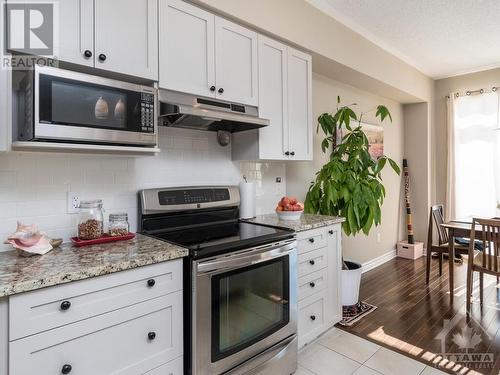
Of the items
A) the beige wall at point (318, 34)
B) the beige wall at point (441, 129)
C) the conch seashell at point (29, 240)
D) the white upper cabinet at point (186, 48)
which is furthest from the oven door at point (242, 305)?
the beige wall at point (441, 129)

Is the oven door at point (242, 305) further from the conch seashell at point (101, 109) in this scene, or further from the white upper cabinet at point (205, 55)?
the white upper cabinet at point (205, 55)

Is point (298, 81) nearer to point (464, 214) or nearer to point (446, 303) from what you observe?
point (446, 303)

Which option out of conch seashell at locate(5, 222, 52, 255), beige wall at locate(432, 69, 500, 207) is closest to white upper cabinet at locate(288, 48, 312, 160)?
conch seashell at locate(5, 222, 52, 255)

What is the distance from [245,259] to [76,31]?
145 centimetres

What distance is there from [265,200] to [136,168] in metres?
1.29

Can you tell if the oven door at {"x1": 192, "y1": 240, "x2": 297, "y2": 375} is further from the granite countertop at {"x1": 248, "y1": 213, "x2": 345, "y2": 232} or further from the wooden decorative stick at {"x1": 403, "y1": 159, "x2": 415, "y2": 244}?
the wooden decorative stick at {"x1": 403, "y1": 159, "x2": 415, "y2": 244}

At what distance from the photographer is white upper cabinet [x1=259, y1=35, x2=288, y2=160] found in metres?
2.37

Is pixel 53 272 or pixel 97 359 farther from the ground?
pixel 53 272

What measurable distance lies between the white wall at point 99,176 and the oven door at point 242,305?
2.44 ft

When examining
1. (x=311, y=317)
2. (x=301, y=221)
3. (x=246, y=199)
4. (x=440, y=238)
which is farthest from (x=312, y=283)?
(x=440, y=238)

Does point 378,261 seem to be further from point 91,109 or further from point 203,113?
point 91,109

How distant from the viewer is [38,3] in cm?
138

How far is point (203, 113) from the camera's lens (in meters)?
1.83

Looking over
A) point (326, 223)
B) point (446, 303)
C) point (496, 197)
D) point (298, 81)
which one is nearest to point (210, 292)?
point (326, 223)
